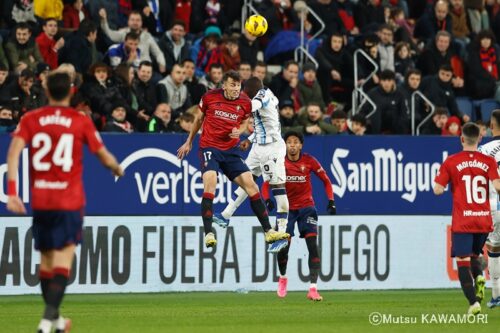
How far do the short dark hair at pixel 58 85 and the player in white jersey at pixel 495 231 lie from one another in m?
7.08

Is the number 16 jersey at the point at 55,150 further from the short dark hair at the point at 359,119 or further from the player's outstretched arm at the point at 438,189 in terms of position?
the short dark hair at the point at 359,119

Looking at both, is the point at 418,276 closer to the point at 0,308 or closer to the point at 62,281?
the point at 0,308

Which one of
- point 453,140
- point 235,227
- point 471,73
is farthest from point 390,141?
point 471,73

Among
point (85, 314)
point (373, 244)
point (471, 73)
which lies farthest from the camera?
point (471, 73)

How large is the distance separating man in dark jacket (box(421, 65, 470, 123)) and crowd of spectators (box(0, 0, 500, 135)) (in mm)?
24

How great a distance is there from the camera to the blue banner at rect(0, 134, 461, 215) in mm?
21344

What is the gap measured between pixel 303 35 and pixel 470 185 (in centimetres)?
1154

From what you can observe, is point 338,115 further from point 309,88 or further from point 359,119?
point 309,88

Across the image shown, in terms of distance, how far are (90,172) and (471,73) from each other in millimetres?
9610

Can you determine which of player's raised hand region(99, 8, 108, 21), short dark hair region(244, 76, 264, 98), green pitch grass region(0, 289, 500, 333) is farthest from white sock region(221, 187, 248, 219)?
player's raised hand region(99, 8, 108, 21)

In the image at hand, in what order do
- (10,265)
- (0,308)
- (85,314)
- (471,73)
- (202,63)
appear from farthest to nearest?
(471,73) → (202,63) → (10,265) → (0,308) → (85,314)

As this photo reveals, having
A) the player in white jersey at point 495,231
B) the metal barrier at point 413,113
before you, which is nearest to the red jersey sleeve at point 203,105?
the player in white jersey at point 495,231

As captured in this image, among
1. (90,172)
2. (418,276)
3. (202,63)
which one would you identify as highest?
(202,63)

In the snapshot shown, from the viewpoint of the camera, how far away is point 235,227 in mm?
22047
